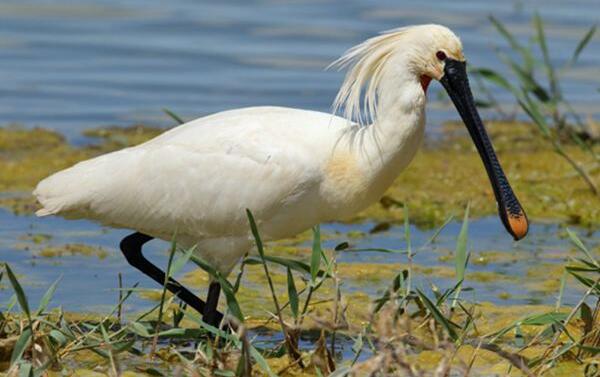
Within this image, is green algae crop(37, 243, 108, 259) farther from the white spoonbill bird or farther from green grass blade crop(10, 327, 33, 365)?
green grass blade crop(10, 327, 33, 365)

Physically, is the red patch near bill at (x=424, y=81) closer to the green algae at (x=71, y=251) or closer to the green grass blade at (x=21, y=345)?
the green grass blade at (x=21, y=345)

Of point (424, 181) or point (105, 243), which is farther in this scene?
point (424, 181)

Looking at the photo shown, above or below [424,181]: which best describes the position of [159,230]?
above

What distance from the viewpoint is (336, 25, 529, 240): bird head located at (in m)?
6.86

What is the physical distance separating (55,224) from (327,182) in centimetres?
306

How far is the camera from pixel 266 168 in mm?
6863

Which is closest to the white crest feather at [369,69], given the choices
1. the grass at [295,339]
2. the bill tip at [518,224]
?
the bill tip at [518,224]

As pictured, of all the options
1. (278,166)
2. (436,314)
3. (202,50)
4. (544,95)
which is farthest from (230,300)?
(202,50)

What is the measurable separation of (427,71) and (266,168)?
876 mm

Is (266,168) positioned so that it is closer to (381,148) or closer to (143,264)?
(381,148)

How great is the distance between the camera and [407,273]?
6.11 metres

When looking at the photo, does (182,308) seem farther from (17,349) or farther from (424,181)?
(424,181)

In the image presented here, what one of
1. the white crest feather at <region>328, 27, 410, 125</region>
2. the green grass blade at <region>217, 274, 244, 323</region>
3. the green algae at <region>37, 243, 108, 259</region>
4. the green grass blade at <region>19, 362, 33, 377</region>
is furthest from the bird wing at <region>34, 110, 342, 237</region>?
the green grass blade at <region>19, 362, 33, 377</region>

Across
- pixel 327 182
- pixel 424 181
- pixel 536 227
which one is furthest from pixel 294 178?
pixel 424 181
